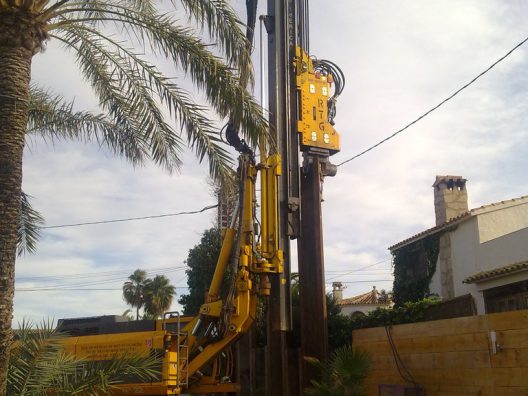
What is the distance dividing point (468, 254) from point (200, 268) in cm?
883

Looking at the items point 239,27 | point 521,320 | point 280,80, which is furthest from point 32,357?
point 280,80

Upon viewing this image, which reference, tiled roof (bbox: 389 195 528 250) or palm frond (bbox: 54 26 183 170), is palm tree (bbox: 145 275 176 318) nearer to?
tiled roof (bbox: 389 195 528 250)

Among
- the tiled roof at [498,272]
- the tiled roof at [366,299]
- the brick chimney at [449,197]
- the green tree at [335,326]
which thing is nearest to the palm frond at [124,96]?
the green tree at [335,326]

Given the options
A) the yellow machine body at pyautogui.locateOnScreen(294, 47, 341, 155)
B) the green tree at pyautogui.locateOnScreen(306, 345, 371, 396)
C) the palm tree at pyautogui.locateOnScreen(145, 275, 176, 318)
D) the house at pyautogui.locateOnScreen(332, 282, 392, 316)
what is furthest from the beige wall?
the palm tree at pyautogui.locateOnScreen(145, 275, 176, 318)

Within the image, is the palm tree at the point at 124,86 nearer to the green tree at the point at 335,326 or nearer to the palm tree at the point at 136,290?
the green tree at the point at 335,326

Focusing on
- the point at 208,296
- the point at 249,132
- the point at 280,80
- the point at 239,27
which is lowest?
the point at 208,296

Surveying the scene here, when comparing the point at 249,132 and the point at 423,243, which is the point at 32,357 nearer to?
the point at 249,132

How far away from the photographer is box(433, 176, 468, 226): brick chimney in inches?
1045

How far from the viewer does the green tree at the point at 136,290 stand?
4978 centimetres

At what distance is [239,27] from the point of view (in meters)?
8.79

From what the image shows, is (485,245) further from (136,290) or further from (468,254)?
(136,290)

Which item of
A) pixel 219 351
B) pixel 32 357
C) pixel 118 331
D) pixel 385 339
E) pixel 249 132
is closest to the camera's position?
pixel 32 357

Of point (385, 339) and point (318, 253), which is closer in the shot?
point (385, 339)

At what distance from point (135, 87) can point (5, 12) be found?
2382mm
